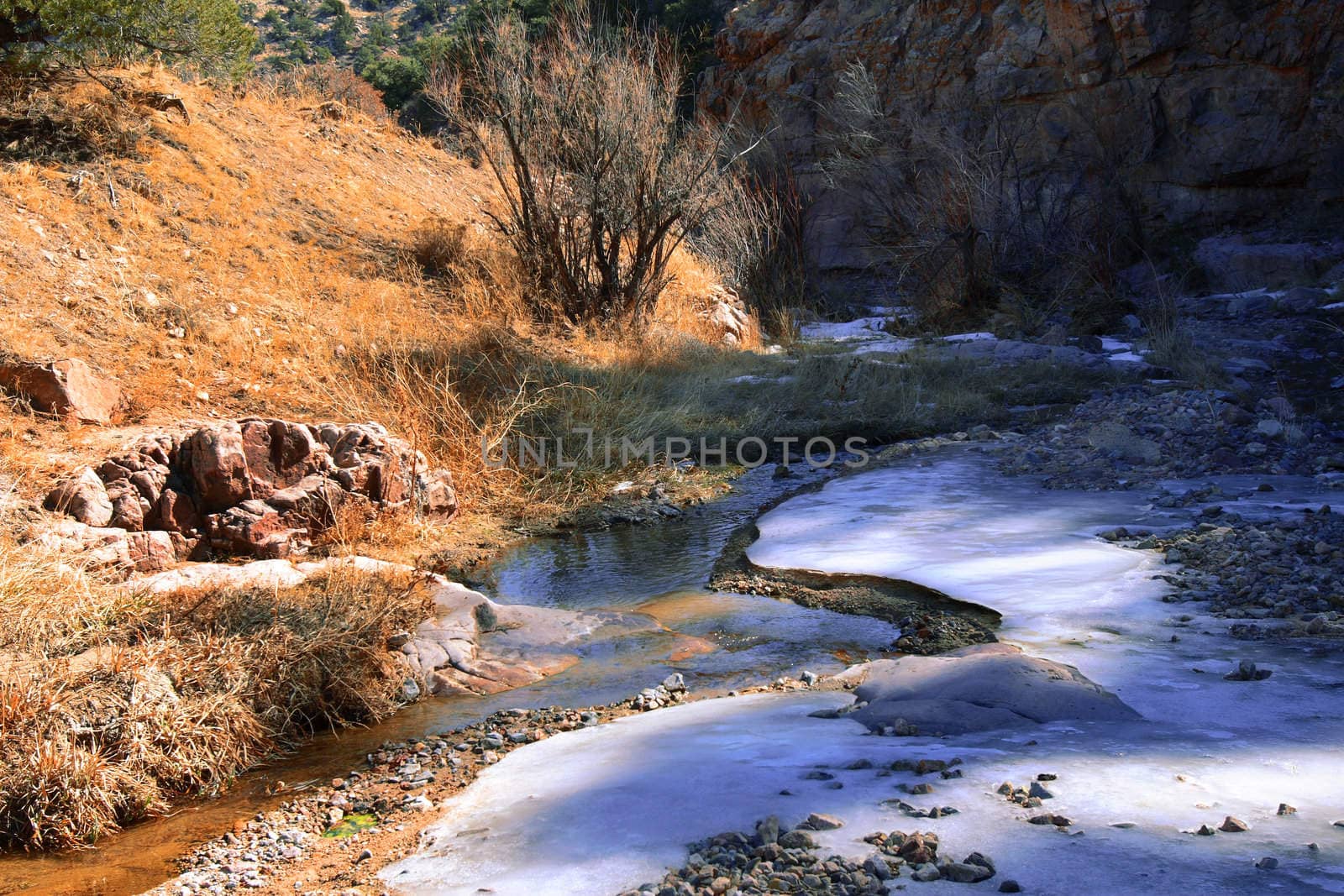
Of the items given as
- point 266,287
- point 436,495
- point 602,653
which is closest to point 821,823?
point 602,653

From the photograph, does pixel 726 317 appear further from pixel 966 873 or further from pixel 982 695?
pixel 966 873

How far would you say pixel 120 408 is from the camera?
22.4 feet

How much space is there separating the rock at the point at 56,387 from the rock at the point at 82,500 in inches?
48.0

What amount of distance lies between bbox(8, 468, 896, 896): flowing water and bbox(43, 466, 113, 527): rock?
200cm

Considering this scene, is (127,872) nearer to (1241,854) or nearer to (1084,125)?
(1241,854)

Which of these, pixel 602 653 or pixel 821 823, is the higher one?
pixel 821 823

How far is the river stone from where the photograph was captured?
3201 millimetres

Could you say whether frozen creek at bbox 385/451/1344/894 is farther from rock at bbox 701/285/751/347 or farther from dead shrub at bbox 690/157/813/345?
dead shrub at bbox 690/157/813/345

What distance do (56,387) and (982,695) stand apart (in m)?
5.74

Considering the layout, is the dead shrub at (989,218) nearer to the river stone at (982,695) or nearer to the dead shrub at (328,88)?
the dead shrub at (328,88)

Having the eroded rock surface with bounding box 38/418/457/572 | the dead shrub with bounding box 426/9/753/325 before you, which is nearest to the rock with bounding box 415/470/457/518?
the eroded rock surface with bounding box 38/418/457/572

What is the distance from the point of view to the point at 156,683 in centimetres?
352

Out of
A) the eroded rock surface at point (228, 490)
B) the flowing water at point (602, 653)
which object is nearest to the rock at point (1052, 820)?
the flowing water at point (602, 653)

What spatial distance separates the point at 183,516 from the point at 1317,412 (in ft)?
25.1
